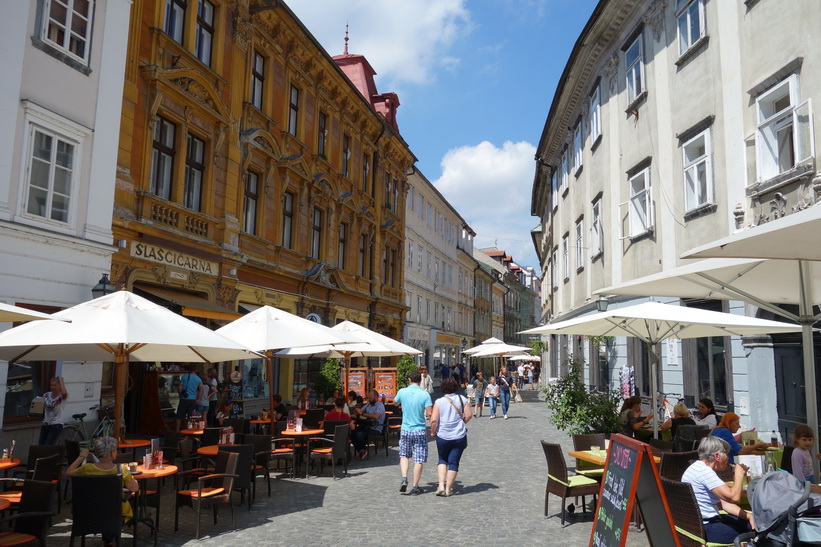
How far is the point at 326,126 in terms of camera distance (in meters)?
24.6

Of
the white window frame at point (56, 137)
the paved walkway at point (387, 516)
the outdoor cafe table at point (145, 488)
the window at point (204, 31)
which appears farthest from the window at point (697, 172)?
the white window frame at point (56, 137)

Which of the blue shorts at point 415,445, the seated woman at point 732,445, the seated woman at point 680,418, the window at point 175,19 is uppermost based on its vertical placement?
the window at point 175,19

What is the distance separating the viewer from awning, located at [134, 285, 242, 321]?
1379cm

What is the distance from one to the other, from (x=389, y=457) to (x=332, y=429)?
210 cm

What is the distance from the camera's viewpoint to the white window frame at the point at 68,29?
11.4 metres

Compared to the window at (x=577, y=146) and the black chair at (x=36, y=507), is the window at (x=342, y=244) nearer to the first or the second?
the window at (x=577, y=146)

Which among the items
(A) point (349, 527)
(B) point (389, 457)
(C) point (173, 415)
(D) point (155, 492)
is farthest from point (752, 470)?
(C) point (173, 415)

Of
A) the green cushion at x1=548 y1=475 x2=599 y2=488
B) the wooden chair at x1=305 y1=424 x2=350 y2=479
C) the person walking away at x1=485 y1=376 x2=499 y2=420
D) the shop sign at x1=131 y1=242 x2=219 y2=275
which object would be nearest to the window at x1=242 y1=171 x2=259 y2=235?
the shop sign at x1=131 y1=242 x2=219 y2=275

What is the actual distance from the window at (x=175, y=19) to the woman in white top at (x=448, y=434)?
37.8ft

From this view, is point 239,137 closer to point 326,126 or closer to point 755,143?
point 326,126

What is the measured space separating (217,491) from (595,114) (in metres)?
16.4

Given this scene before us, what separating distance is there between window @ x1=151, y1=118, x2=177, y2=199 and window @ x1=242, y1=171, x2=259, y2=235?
338cm

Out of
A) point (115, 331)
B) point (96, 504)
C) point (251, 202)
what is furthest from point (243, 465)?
point (251, 202)

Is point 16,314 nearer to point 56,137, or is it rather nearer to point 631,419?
point 56,137
